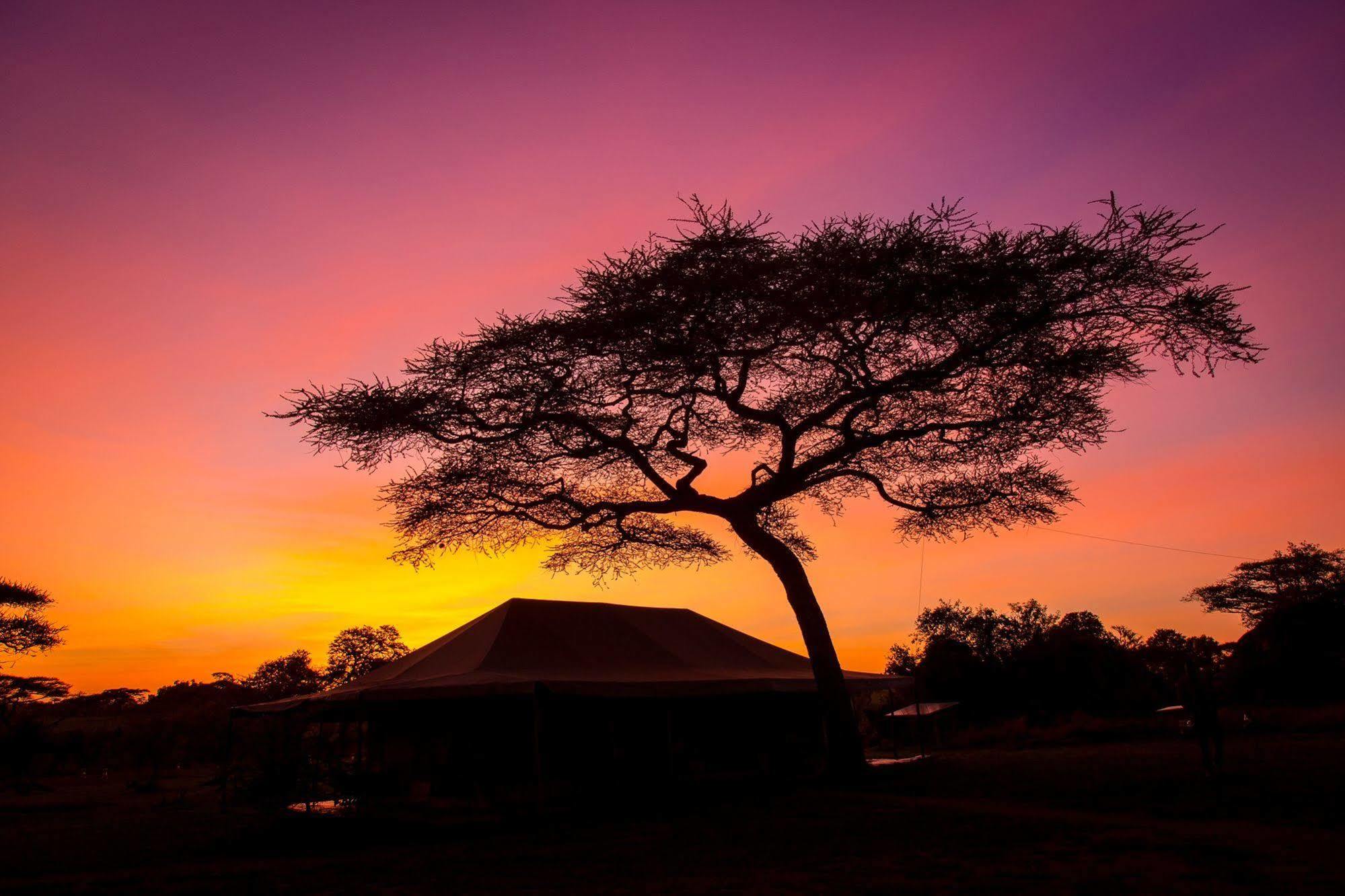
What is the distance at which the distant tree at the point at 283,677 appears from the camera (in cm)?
5651

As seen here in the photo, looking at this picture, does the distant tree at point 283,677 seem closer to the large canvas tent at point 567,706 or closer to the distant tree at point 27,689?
the distant tree at point 27,689

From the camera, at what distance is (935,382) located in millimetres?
15867

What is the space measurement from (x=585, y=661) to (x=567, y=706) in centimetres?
99

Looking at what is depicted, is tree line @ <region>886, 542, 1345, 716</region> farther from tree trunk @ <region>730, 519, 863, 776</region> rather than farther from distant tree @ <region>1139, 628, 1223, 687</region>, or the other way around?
tree trunk @ <region>730, 519, 863, 776</region>

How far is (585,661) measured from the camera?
17.9 meters

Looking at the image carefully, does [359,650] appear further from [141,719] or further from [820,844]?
[820,844]

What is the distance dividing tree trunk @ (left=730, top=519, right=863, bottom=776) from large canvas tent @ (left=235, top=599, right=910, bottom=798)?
3.57ft

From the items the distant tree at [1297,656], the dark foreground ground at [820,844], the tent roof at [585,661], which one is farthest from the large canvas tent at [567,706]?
the distant tree at [1297,656]

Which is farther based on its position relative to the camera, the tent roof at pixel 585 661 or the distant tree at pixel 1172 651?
the distant tree at pixel 1172 651

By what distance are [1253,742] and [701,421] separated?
54.4 ft

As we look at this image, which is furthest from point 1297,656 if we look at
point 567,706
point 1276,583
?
point 567,706

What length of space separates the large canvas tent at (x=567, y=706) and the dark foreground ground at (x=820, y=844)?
2135 mm

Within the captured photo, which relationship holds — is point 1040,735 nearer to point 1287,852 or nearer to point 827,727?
point 827,727

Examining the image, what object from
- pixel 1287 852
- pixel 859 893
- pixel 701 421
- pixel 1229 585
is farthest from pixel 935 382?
pixel 1229 585
